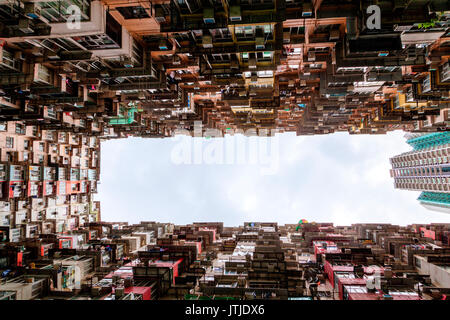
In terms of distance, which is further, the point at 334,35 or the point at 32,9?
the point at 334,35

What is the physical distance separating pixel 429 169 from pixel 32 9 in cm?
13099

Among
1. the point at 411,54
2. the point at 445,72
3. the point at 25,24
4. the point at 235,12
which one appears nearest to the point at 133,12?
the point at 25,24

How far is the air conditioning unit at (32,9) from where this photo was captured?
17922mm

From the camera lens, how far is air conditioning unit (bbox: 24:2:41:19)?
58.8 feet

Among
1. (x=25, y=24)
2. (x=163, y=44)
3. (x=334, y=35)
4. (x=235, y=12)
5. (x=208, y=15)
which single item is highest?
(x=163, y=44)

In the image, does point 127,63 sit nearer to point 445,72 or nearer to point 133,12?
point 133,12

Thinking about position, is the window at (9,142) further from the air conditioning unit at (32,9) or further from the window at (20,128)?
the air conditioning unit at (32,9)

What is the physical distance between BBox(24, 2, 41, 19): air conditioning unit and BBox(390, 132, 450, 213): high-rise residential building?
116m

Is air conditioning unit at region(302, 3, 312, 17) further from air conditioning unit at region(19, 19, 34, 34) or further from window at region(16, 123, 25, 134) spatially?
window at region(16, 123, 25, 134)

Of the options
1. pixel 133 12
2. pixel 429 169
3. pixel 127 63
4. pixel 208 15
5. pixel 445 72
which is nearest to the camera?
pixel 208 15

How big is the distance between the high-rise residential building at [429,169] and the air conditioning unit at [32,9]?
382 feet

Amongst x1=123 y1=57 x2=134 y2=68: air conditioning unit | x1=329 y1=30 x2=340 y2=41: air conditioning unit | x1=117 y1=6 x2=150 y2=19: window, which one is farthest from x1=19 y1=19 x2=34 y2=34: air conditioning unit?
x1=329 y1=30 x2=340 y2=41: air conditioning unit

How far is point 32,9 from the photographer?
1802 cm

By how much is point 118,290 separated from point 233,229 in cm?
5533
